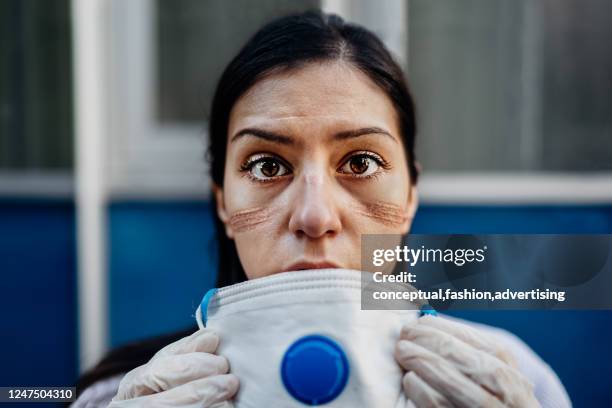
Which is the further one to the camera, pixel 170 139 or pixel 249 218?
pixel 170 139

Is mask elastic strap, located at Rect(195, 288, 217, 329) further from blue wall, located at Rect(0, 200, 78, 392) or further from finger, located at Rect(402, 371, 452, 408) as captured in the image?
blue wall, located at Rect(0, 200, 78, 392)

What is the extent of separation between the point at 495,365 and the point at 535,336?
2.81ft

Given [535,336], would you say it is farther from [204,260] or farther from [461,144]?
[204,260]

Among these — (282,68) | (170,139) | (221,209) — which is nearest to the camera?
(282,68)

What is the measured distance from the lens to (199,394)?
60cm

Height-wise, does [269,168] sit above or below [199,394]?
above

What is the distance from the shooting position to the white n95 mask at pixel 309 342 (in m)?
0.59

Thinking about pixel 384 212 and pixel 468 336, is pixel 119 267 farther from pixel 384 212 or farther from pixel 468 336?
pixel 468 336

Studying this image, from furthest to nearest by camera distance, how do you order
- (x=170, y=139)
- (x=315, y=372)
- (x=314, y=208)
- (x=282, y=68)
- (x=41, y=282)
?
(x=170, y=139) → (x=41, y=282) → (x=282, y=68) → (x=314, y=208) → (x=315, y=372)

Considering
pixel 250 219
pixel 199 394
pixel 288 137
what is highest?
pixel 288 137

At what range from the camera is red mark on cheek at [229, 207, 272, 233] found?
29.6 inches

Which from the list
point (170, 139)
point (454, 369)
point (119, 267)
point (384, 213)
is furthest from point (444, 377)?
point (170, 139)

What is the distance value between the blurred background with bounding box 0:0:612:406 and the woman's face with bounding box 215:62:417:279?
0.73 meters

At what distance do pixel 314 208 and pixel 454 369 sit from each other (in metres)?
0.23
